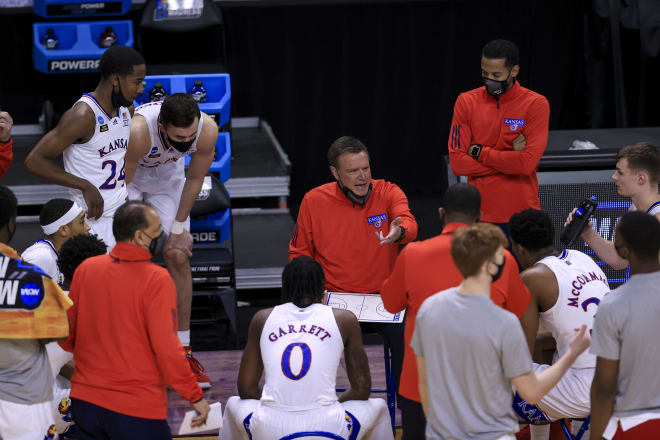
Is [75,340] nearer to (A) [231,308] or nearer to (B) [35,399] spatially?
(B) [35,399]

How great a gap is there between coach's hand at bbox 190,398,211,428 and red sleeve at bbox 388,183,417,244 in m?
1.45

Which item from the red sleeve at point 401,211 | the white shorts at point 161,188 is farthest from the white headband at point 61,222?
the red sleeve at point 401,211

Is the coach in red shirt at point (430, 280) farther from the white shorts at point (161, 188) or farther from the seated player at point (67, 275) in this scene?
the white shorts at point (161, 188)

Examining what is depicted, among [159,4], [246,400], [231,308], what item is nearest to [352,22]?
[159,4]

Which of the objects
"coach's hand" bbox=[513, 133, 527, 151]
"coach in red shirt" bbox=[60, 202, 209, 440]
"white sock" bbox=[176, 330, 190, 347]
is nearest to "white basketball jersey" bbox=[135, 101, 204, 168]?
"white sock" bbox=[176, 330, 190, 347]

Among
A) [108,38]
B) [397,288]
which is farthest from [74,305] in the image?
[108,38]

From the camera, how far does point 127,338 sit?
3312mm

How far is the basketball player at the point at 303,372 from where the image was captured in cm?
361

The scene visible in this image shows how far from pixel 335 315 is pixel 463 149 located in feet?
6.01

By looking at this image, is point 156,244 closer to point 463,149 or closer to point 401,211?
point 401,211

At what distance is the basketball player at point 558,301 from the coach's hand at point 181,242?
1.88 metres

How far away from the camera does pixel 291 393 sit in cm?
362

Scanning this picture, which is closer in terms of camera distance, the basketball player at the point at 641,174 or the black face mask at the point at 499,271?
the black face mask at the point at 499,271

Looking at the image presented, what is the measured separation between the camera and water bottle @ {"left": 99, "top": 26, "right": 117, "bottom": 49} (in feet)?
Result: 24.1
